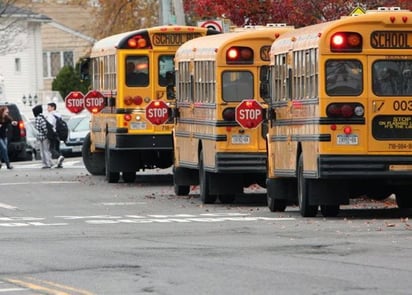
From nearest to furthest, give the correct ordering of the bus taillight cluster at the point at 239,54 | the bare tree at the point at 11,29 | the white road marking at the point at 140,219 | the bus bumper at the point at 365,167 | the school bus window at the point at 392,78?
the bus bumper at the point at 365,167, the school bus window at the point at 392,78, the white road marking at the point at 140,219, the bus taillight cluster at the point at 239,54, the bare tree at the point at 11,29

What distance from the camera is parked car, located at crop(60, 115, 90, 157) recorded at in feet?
A: 166

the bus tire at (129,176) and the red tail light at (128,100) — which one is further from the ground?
the red tail light at (128,100)

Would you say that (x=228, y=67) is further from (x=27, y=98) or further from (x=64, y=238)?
(x=27, y=98)

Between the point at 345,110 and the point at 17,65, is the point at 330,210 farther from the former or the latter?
the point at 17,65

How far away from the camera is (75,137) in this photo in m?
51.0

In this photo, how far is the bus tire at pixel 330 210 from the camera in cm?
2164

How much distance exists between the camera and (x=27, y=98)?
85500mm

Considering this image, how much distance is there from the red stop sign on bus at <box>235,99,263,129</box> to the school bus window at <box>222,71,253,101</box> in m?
0.92

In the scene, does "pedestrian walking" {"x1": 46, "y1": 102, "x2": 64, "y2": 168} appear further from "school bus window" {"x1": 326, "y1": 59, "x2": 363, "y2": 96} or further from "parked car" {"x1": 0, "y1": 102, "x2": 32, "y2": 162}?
"school bus window" {"x1": 326, "y1": 59, "x2": 363, "y2": 96}

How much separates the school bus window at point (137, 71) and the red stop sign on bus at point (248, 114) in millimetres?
7518

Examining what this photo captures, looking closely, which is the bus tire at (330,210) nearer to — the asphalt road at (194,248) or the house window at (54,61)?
the asphalt road at (194,248)

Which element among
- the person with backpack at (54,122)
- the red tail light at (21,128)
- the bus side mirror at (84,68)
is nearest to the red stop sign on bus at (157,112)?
the bus side mirror at (84,68)

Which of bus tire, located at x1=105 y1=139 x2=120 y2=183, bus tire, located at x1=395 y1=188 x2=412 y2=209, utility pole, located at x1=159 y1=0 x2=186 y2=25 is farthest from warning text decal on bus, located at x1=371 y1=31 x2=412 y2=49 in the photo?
utility pole, located at x1=159 y1=0 x2=186 y2=25

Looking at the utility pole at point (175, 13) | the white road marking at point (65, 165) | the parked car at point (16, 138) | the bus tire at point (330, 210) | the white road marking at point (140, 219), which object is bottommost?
the white road marking at point (65, 165)
